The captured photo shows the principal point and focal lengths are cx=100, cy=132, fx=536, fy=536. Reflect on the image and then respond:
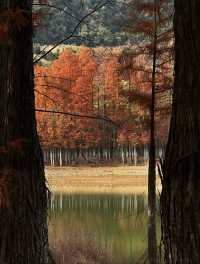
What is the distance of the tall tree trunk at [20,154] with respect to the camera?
437 centimetres

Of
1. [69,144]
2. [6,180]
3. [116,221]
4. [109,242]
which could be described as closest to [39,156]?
Result: [6,180]

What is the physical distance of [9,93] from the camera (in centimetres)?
448

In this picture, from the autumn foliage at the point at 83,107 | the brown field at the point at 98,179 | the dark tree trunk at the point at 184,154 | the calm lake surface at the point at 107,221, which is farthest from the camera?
the autumn foliage at the point at 83,107

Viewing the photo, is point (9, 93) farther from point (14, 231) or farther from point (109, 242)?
point (109, 242)

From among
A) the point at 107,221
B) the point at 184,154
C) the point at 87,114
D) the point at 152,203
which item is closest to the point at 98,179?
the point at 87,114

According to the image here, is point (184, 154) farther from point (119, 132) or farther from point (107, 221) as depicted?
point (107, 221)

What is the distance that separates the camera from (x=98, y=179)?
2360 inches

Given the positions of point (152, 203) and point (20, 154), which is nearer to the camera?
point (20, 154)

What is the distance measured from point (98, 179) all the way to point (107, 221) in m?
Result: 32.1

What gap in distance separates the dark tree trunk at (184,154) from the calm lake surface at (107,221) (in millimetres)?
7232

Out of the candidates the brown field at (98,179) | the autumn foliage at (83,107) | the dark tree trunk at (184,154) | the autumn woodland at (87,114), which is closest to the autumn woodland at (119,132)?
the dark tree trunk at (184,154)

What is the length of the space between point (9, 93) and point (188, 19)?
1.98 meters

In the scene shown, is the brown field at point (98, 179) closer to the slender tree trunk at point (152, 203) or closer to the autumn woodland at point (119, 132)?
the autumn woodland at point (119, 132)

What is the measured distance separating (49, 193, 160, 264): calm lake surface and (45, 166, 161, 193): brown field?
521cm
